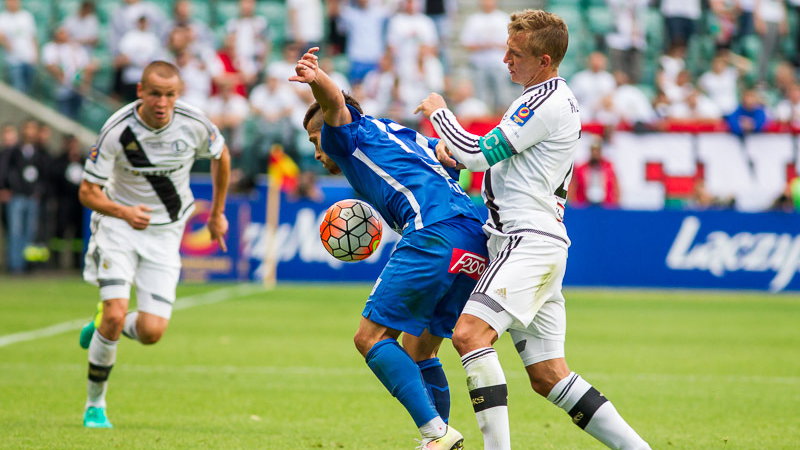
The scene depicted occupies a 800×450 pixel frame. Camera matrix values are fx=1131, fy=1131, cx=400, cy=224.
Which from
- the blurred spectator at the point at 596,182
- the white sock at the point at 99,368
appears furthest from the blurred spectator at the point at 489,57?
the white sock at the point at 99,368

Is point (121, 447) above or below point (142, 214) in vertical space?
below

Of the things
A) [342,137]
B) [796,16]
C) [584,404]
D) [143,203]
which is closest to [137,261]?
[143,203]

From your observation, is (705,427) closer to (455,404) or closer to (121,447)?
(455,404)

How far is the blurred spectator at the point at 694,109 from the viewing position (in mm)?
20375

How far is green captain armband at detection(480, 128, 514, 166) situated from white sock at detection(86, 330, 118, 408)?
347 cm

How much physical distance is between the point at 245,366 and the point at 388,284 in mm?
5202

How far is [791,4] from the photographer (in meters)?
23.5

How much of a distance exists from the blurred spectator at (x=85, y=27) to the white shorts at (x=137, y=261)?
15091mm

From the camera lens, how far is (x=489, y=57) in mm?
21172

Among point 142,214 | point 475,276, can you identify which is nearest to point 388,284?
point 475,276

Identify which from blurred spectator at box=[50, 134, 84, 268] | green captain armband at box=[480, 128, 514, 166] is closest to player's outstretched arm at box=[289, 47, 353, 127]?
green captain armband at box=[480, 128, 514, 166]

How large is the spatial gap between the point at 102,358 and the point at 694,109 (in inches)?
→ 587

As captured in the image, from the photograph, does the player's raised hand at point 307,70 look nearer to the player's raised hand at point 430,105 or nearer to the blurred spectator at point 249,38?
the player's raised hand at point 430,105

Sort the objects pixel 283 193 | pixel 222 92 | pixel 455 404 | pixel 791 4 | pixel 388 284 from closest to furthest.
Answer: pixel 388 284 → pixel 455 404 → pixel 283 193 → pixel 222 92 → pixel 791 4
